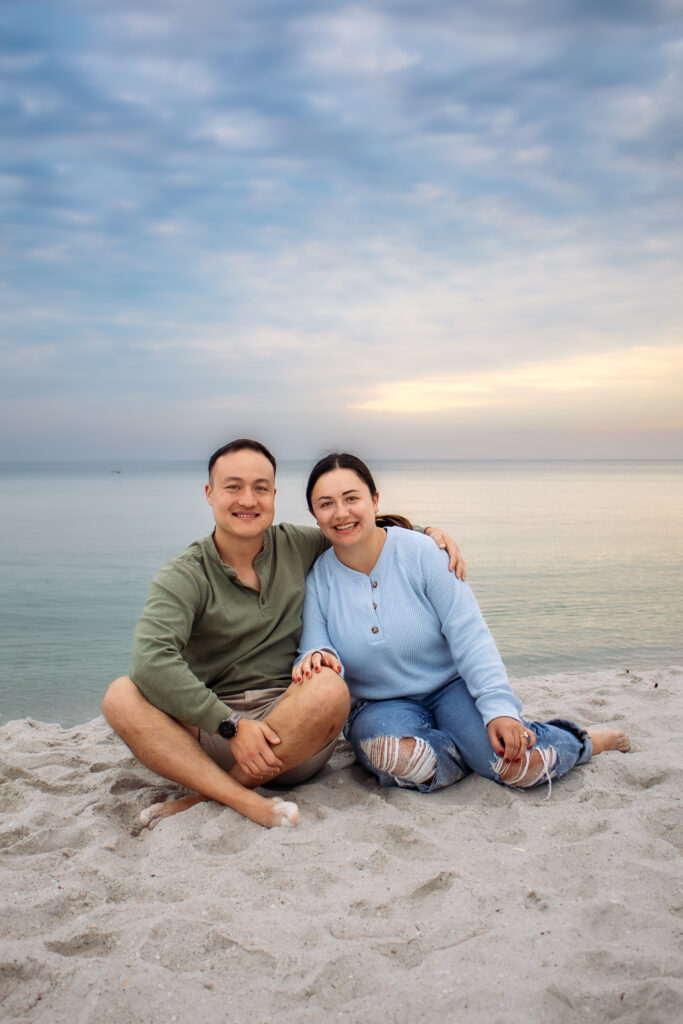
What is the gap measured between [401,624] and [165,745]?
1.29 meters

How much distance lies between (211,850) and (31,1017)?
1.05 meters

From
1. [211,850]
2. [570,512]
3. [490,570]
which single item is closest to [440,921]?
[211,850]

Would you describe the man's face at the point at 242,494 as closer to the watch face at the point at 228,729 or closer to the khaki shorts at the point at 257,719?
the khaki shorts at the point at 257,719

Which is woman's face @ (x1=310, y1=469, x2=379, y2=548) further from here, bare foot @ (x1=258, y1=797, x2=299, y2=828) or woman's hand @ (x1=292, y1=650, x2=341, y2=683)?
bare foot @ (x1=258, y1=797, x2=299, y2=828)

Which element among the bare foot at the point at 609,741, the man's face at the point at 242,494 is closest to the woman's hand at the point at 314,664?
the man's face at the point at 242,494

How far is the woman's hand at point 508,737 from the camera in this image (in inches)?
141

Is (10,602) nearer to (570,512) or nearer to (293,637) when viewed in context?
(293,637)

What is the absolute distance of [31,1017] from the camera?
87.2 inches

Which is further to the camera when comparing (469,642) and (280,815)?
(469,642)

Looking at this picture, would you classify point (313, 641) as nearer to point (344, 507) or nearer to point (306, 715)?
point (306, 715)

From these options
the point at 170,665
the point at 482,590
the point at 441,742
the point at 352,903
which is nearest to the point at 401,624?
the point at 441,742

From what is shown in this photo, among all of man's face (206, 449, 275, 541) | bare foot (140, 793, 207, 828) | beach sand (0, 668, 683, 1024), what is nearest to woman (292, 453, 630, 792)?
beach sand (0, 668, 683, 1024)

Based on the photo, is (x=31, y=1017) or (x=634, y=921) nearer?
(x=31, y=1017)

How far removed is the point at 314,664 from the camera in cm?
362
